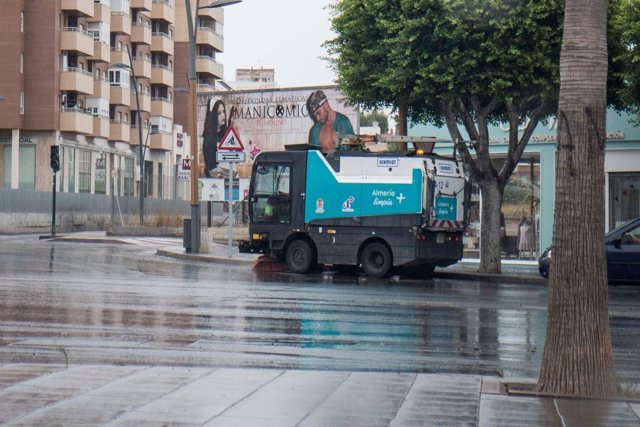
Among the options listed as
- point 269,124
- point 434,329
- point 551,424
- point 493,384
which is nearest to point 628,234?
point 434,329

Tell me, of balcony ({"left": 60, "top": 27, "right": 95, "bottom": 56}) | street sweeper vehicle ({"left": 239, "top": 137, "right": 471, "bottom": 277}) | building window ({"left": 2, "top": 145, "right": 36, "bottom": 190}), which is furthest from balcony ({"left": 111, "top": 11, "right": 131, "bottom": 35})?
street sweeper vehicle ({"left": 239, "top": 137, "right": 471, "bottom": 277})

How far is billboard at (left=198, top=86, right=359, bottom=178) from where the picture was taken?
4712 cm

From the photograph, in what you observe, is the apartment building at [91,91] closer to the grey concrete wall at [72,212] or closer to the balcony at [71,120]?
the balcony at [71,120]

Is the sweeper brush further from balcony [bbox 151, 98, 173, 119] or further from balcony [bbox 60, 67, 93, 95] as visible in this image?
balcony [bbox 151, 98, 173, 119]

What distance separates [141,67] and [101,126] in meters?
8.78

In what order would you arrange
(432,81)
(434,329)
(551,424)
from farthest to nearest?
(432,81)
(434,329)
(551,424)

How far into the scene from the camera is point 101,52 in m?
70.5

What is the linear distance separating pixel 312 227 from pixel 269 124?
70.6 feet

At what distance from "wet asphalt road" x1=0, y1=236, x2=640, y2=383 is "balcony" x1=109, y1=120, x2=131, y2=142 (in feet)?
166

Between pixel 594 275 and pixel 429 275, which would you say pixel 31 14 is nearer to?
pixel 429 275

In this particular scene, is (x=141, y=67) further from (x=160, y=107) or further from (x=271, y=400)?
(x=271, y=400)

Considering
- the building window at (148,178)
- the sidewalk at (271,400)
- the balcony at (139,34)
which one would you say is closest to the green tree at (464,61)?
the sidewalk at (271,400)

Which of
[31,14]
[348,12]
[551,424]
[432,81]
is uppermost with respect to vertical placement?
[31,14]

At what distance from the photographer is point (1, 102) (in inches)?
2470
